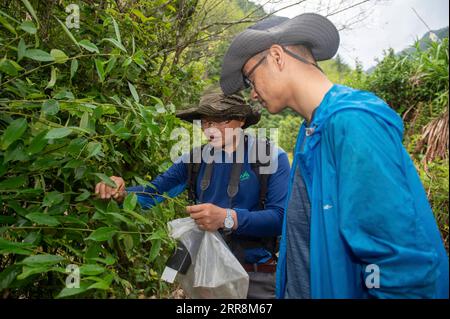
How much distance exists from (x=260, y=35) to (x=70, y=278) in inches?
38.6

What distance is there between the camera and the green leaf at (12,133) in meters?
0.97

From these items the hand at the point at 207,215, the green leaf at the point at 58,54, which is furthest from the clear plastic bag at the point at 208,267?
the green leaf at the point at 58,54

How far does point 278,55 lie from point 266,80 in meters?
0.09

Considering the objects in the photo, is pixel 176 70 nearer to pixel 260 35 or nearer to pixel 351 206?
pixel 260 35

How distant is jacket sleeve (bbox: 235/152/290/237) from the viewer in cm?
161

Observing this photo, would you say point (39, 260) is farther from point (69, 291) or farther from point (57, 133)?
point (57, 133)

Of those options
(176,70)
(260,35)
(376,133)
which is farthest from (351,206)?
(176,70)

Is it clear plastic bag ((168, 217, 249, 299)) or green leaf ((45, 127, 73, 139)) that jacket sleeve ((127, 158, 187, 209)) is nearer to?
clear plastic bag ((168, 217, 249, 299))

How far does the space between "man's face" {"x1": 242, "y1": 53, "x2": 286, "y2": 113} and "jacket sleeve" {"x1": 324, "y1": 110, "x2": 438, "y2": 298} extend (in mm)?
363

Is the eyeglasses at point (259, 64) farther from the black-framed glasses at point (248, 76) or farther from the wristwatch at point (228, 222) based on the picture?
the wristwatch at point (228, 222)

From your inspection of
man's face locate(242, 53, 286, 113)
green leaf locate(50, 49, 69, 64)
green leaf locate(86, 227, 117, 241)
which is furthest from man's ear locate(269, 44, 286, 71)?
green leaf locate(86, 227, 117, 241)

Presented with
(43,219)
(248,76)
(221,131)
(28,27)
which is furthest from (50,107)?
A: (221,131)

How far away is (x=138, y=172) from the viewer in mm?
1793

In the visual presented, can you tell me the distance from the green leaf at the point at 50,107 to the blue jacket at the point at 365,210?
2.55 ft
